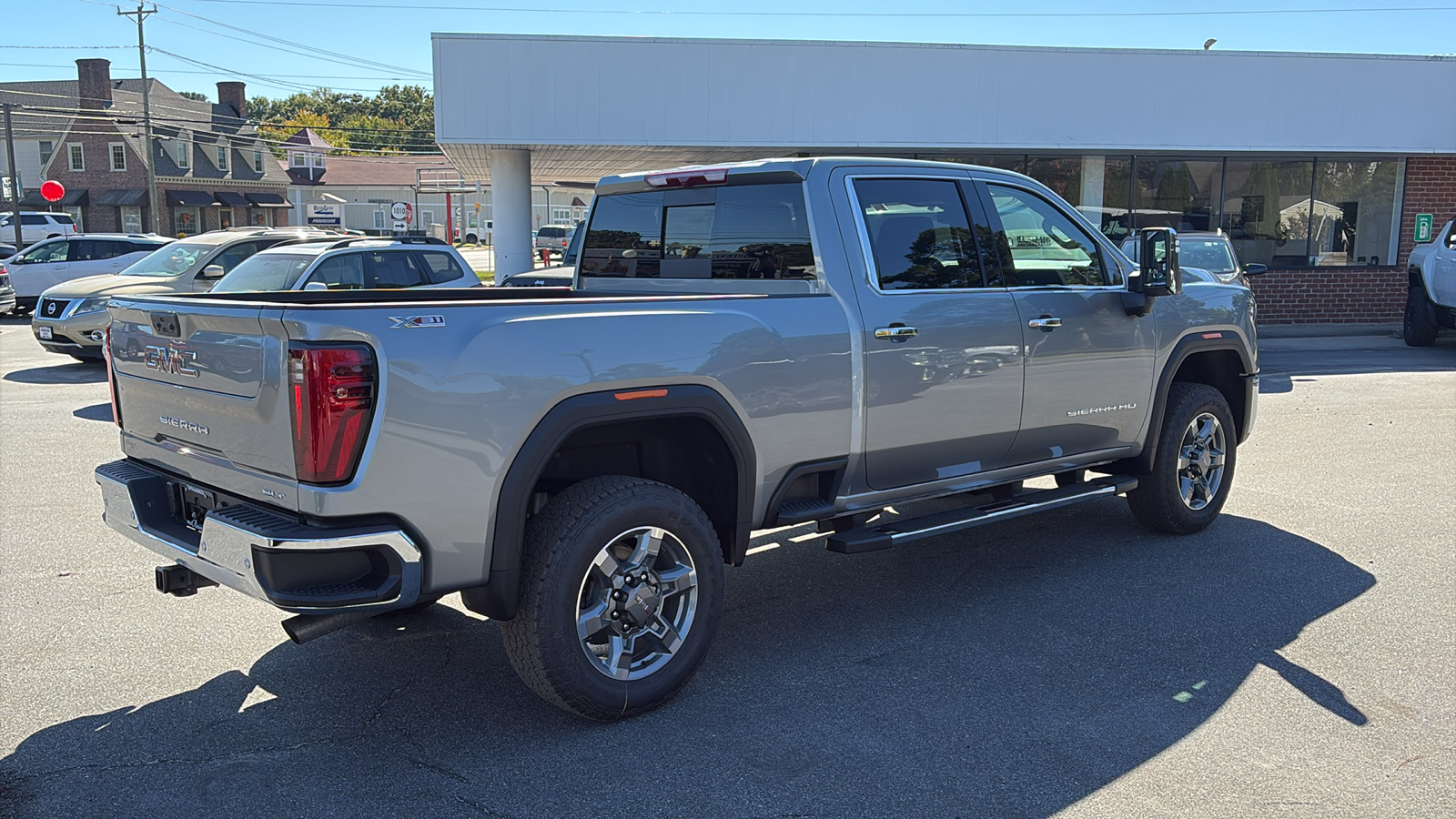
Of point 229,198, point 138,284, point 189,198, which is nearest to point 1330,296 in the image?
point 138,284

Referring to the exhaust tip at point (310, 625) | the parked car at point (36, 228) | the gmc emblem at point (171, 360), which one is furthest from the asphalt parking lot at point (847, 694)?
the parked car at point (36, 228)

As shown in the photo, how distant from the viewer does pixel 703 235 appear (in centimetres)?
528

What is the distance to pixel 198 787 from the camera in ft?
11.6

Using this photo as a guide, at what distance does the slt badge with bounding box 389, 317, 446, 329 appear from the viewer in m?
3.42

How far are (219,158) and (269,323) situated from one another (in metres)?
60.9

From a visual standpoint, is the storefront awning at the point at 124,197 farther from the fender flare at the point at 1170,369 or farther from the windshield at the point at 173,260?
the fender flare at the point at 1170,369

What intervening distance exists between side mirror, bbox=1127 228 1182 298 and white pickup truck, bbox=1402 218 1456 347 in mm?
13056

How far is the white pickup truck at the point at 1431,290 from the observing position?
1602cm

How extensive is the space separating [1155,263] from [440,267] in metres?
9.08

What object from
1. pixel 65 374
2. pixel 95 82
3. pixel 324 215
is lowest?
pixel 65 374

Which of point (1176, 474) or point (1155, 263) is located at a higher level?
point (1155, 263)

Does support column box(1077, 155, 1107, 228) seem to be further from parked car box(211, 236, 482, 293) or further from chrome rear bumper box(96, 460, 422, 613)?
chrome rear bumper box(96, 460, 422, 613)

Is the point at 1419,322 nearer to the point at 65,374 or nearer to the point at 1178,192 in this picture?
Result: the point at 1178,192

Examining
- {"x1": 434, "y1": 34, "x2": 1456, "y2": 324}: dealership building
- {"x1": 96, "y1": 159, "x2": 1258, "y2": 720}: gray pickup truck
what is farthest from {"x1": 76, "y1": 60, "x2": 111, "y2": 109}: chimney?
{"x1": 96, "y1": 159, "x2": 1258, "y2": 720}: gray pickup truck
